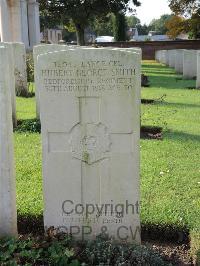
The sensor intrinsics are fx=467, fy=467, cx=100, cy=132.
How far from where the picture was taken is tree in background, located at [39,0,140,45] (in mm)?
36625

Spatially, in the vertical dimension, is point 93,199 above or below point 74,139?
below

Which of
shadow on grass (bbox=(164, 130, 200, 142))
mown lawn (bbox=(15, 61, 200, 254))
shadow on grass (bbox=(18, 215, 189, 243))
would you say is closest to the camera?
shadow on grass (bbox=(18, 215, 189, 243))

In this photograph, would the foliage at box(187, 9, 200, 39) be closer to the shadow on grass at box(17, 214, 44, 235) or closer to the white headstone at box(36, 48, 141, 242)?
the shadow on grass at box(17, 214, 44, 235)

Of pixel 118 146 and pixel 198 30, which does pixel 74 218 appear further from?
pixel 198 30

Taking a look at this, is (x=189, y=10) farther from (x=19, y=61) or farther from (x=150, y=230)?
(x=150, y=230)

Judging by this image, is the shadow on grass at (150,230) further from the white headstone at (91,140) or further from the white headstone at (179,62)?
the white headstone at (179,62)

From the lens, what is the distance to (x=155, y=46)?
42.6 metres

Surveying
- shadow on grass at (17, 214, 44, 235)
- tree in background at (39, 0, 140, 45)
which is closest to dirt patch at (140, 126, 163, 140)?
shadow on grass at (17, 214, 44, 235)

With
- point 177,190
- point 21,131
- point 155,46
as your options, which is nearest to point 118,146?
point 177,190

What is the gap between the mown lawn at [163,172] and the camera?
4797 mm

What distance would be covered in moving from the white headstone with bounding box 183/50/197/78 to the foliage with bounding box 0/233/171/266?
16305 millimetres

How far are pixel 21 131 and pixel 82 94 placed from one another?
4.96 meters

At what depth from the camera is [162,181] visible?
19.0ft

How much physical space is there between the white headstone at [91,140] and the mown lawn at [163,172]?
0.62 meters
